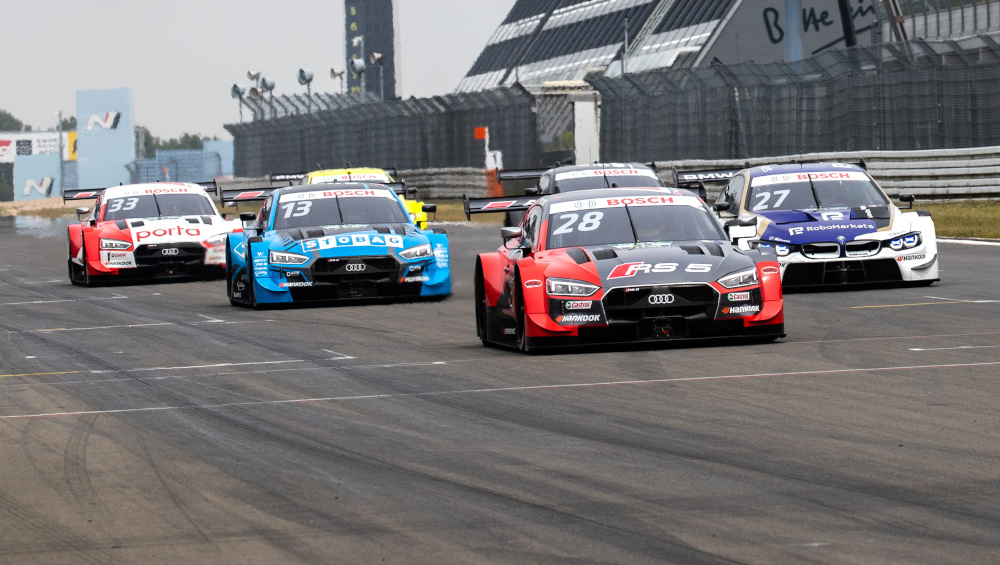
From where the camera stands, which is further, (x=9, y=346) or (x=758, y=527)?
(x=9, y=346)

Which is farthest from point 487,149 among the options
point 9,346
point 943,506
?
point 943,506

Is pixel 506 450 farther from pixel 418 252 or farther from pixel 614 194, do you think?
pixel 418 252

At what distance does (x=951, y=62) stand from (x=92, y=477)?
23.7 metres

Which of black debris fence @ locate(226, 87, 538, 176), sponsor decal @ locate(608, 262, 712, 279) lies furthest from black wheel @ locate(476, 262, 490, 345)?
black debris fence @ locate(226, 87, 538, 176)

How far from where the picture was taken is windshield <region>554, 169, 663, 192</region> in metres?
20.6

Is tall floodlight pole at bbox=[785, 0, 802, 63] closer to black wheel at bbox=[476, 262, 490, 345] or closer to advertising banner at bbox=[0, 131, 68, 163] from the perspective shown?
black wheel at bbox=[476, 262, 490, 345]

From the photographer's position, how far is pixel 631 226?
1191cm

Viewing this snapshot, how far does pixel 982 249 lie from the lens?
2142 centimetres

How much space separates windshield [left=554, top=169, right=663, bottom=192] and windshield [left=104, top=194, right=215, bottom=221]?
4900 millimetres

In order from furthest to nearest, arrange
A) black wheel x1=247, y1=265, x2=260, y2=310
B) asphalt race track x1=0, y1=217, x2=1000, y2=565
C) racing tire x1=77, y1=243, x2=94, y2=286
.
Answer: racing tire x1=77, y1=243, x2=94, y2=286, black wheel x1=247, y1=265, x2=260, y2=310, asphalt race track x1=0, y1=217, x2=1000, y2=565

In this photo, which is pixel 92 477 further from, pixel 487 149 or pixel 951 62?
pixel 487 149

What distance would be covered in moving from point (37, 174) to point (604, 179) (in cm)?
15416

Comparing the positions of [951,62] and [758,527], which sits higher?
[951,62]

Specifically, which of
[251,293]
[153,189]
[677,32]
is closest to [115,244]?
[153,189]
